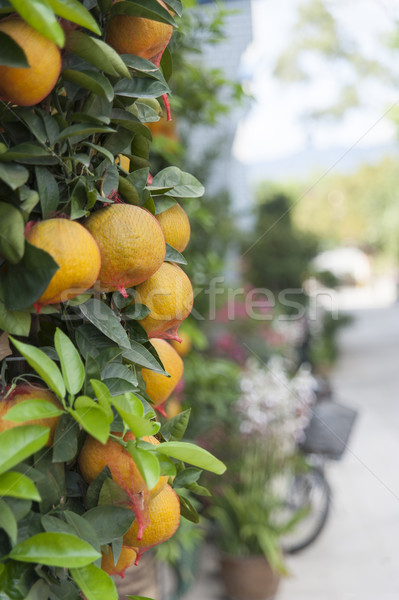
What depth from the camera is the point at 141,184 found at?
622 millimetres

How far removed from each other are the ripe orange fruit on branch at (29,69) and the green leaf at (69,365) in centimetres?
21

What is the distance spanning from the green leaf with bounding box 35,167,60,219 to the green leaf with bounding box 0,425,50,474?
0.19 metres

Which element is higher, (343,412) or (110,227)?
(110,227)

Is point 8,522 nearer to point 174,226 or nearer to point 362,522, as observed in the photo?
point 174,226

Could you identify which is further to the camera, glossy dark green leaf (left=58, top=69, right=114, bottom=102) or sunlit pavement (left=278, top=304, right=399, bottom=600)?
sunlit pavement (left=278, top=304, right=399, bottom=600)

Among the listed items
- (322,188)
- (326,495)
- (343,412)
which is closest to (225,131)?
(343,412)

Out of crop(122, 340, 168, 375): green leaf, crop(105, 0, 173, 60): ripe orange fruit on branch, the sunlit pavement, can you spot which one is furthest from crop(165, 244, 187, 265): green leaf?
the sunlit pavement

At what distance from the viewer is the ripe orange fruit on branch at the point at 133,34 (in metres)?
0.58

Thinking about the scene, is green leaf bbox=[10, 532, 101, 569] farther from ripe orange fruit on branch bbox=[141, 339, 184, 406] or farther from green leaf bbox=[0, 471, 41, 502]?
ripe orange fruit on branch bbox=[141, 339, 184, 406]

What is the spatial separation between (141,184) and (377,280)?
2392 cm

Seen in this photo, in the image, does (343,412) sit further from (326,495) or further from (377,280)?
(377,280)

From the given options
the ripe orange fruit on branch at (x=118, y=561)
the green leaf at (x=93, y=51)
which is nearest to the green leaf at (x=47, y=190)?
the green leaf at (x=93, y=51)

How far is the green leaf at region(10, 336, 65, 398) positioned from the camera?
19.0 inches

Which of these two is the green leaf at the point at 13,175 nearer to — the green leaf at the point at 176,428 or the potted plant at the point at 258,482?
the green leaf at the point at 176,428
